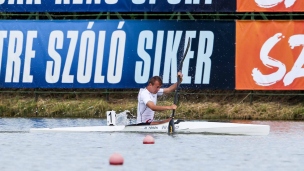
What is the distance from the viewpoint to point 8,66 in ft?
125

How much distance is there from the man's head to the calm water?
3.76 feet

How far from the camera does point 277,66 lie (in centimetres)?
3622

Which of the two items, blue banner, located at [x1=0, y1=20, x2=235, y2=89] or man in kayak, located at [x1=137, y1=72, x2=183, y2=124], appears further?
blue banner, located at [x1=0, y1=20, x2=235, y2=89]

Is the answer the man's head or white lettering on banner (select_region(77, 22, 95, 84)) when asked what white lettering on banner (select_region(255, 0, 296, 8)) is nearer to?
white lettering on banner (select_region(77, 22, 95, 84))

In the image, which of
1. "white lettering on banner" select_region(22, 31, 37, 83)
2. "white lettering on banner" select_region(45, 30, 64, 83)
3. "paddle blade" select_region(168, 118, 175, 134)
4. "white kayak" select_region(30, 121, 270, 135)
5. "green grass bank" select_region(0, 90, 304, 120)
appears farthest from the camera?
"white lettering on banner" select_region(22, 31, 37, 83)

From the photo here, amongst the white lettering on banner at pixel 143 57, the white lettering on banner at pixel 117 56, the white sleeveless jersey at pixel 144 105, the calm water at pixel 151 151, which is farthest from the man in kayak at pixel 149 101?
the white lettering on banner at pixel 117 56

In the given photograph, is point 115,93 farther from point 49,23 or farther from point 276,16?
point 276,16

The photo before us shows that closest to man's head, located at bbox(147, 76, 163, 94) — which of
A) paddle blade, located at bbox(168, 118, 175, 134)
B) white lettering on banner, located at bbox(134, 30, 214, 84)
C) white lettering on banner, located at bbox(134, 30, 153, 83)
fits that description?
paddle blade, located at bbox(168, 118, 175, 134)

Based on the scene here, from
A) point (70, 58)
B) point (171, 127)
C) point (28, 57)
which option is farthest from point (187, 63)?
point (171, 127)

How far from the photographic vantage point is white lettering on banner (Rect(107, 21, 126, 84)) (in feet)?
123

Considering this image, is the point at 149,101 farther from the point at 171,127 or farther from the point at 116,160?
the point at 116,160

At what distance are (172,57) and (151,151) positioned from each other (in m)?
12.9

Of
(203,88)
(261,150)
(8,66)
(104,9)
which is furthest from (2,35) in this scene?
(261,150)

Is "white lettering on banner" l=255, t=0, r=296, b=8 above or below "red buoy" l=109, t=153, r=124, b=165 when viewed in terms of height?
above
